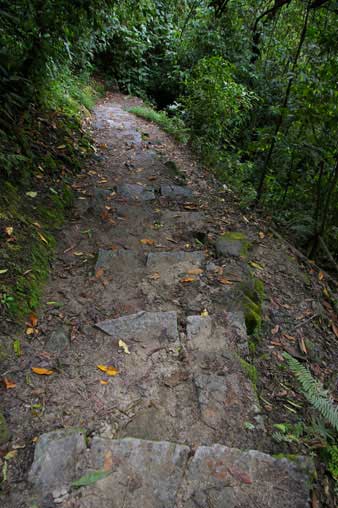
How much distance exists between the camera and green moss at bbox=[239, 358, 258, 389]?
2.21 meters

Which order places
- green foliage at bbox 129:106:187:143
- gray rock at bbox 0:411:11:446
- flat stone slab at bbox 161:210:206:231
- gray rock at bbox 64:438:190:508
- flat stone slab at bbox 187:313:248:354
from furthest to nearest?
green foliage at bbox 129:106:187:143
flat stone slab at bbox 161:210:206:231
flat stone slab at bbox 187:313:248:354
gray rock at bbox 0:411:11:446
gray rock at bbox 64:438:190:508

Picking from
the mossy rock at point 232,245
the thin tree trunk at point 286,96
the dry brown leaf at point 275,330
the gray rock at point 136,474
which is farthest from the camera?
the thin tree trunk at point 286,96

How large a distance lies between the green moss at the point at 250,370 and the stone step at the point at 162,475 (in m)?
0.51

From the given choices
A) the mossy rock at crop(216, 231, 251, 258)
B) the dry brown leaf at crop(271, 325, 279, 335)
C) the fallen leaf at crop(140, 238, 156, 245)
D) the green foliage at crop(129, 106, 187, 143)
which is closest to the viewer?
the dry brown leaf at crop(271, 325, 279, 335)

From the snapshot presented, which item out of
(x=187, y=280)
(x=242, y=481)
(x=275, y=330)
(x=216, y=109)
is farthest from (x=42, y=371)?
(x=216, y=109)

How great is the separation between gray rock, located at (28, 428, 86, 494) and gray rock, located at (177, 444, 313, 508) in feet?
1.58

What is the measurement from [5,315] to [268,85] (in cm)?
828

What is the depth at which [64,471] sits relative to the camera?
5.27 feet

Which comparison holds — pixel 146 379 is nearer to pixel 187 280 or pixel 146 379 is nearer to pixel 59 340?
pixel 59 340

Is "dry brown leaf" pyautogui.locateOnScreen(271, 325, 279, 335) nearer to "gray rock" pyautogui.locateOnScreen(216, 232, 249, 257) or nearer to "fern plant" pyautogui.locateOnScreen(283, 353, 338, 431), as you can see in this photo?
"fern plant" pyautogui.locateOnScreen(283, 353, 338, 431)

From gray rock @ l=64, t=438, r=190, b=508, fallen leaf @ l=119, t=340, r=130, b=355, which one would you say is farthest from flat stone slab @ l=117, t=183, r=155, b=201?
gray rock @ l=64, t=438, r=190, b=508

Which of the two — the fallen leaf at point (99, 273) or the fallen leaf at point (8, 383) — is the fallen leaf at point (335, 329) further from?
the fallen leaf at point (8, 383)

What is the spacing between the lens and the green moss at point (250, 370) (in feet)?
7.23

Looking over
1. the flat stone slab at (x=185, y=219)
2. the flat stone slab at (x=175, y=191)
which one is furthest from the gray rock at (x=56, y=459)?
the flat stone slab at (x=175, y=191)
